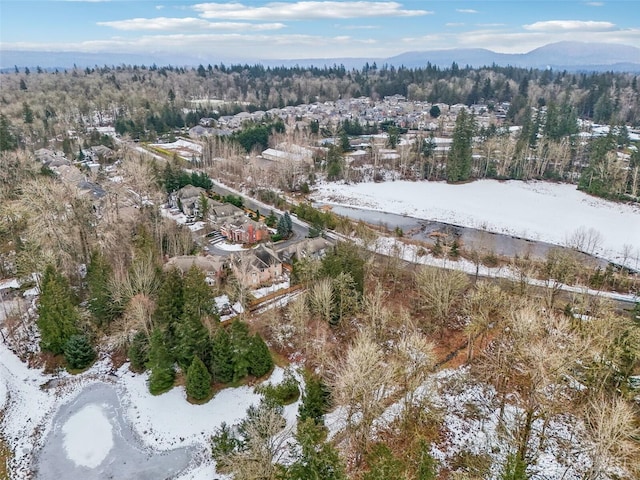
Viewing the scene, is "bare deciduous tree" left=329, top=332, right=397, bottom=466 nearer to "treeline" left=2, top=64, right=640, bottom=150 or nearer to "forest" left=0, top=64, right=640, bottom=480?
"forest" left=0, top=64, right=640, bottom=480

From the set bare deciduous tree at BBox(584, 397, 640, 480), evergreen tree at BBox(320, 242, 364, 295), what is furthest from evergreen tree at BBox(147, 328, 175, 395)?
bare deciduous tree at BBox(584, 397, 640, 480)

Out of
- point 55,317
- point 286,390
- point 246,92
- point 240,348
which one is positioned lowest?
point 286,390

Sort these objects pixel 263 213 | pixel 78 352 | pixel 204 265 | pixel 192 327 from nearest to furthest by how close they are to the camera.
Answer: pixel 192 327 < pixel 78 352 < pixel 204 265 < pixel 263 213

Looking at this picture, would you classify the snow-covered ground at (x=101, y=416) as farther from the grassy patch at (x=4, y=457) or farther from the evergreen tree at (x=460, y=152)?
the evergreen tree at (x=460, y=152)

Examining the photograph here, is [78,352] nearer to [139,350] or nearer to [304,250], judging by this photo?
[139,350]

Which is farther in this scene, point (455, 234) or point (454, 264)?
point (455, 234)

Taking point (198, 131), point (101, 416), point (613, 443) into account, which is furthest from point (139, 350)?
point (198, 131)
